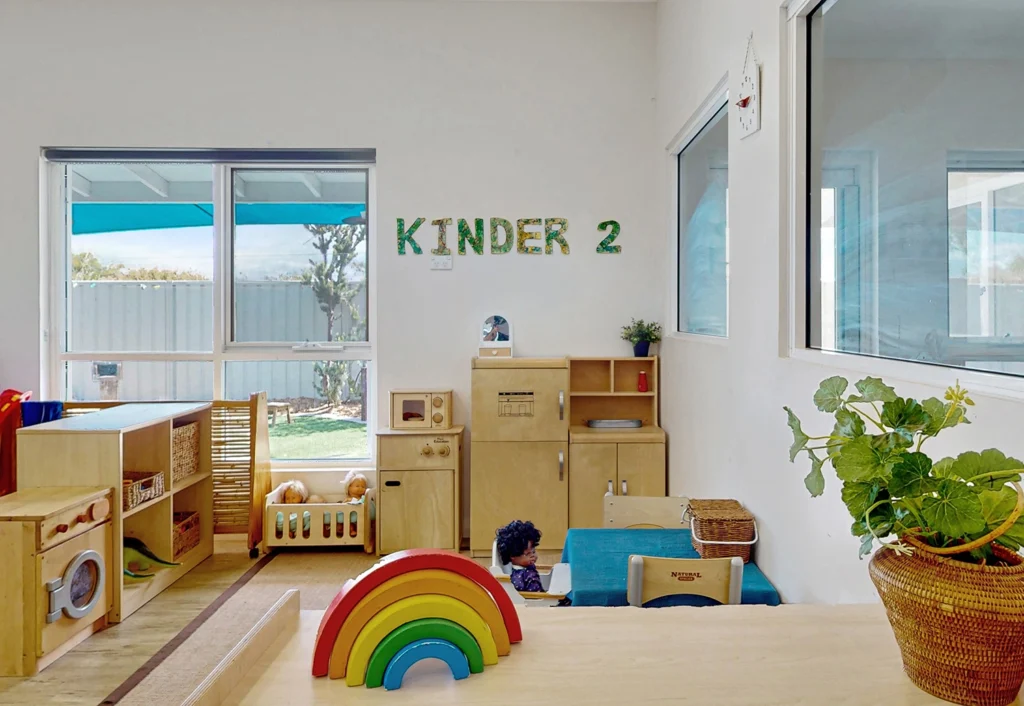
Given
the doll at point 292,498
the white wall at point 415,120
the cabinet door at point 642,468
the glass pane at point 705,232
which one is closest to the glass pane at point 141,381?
the white wall at point 415,120

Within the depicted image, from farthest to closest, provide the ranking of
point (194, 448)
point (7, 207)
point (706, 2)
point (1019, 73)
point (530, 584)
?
point (7, 207), point (194, 448), point (706, 2), point (530, 584), point (1019, 73)

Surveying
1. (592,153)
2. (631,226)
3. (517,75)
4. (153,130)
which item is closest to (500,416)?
(631,226)

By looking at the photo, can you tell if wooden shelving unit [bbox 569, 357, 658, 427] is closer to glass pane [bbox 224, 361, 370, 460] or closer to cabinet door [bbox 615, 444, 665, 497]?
cabinet door [bbox 615, 444, 665, 497]

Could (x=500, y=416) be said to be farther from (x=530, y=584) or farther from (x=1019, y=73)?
(x=1019, y=73)

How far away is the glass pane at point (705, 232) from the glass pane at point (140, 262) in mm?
2746

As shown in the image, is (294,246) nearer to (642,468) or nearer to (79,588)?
(79,588)

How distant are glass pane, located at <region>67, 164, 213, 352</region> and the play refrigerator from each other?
1.78 meters

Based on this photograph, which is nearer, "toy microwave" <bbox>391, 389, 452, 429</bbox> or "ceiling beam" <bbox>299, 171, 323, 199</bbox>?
"toy microwave" <bbox>391, 389, 452, 429</bbox>

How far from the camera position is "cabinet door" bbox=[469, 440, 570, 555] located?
3.85 meters

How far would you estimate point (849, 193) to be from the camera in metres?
1.77

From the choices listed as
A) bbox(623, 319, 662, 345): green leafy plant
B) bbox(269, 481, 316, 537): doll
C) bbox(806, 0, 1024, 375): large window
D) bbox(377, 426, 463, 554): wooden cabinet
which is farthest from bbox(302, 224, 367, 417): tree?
bbox(806, 0, 1024, 375): large window

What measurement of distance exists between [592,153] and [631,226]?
48 cm

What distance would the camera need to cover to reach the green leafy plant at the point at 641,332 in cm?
406

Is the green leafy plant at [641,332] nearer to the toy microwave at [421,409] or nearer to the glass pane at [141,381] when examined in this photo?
the toy microwave at [421,409]
